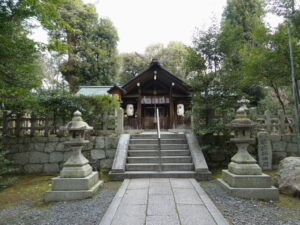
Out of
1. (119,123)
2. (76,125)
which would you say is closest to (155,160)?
(119,123)

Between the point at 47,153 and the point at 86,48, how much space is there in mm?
15528

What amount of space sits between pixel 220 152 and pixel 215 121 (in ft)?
3.77

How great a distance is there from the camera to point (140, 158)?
18.6 feet

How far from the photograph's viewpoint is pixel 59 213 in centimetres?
308

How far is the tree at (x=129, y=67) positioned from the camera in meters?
25.6

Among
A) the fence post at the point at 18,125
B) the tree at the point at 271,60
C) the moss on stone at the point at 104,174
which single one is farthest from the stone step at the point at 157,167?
the fence post at the point at 18,125

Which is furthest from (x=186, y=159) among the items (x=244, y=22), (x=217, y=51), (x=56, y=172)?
(x=244, y=22)

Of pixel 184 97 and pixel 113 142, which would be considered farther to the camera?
pixel 184 97

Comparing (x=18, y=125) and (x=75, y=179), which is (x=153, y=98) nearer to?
(x=18, y=125)

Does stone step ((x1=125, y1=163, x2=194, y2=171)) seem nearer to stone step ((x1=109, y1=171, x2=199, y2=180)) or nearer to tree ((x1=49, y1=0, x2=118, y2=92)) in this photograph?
stone step ((x1=109, y1=171, x2=199, y2=180))

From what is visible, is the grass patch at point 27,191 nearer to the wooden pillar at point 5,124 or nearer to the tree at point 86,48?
the wooden pillar at point 5,124

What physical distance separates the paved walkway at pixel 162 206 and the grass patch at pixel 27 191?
5.60ft

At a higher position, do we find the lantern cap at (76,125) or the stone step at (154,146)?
the lantern cap at (76,125)

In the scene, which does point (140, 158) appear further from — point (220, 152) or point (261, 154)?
point (261, 154)
